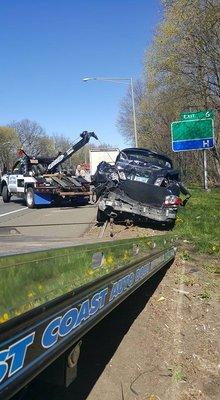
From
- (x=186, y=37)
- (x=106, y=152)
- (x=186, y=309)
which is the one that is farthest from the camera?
(x=106, y=152)

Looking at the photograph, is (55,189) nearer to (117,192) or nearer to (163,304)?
(117,192)

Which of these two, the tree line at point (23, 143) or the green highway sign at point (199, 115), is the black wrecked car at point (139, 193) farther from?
the tree line at point (23, 143)

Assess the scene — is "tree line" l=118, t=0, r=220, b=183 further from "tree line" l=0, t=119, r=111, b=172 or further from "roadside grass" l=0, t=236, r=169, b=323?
"tree line" l=0, t=119, r=111, b=172

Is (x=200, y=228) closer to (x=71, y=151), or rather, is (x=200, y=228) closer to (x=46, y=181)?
(x=46, y=181)

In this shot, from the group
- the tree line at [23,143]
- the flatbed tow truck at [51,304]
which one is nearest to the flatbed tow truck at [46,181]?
the flatbed tow truck at [51,304]

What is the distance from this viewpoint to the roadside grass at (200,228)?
9.24 metres

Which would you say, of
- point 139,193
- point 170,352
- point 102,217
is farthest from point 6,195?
point 170,352

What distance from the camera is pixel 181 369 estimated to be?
4.26 meters

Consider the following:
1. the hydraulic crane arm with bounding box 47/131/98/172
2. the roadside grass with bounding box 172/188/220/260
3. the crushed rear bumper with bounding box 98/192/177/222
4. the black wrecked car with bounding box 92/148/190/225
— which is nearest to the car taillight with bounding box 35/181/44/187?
the hydraulic crane arm with bounding box 47/131/98/172

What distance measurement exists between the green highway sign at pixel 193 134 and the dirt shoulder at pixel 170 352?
21750mm

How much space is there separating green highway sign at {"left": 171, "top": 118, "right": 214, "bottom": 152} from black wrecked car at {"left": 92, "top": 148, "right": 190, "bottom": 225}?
15.8m

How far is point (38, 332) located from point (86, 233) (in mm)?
9210

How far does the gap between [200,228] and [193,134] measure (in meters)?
17.8

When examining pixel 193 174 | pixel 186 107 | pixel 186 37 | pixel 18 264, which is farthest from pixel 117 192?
pixel 193 174
